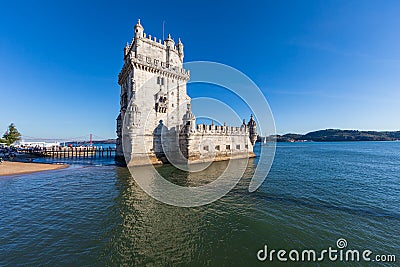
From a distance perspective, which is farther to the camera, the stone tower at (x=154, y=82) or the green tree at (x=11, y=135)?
the green tree at (x=11, y=135)

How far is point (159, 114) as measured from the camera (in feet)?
99.6

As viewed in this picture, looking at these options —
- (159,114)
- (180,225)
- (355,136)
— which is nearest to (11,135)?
(159,114)

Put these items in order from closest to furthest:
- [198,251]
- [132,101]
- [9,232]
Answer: [198,251], [9,232], [132,101]

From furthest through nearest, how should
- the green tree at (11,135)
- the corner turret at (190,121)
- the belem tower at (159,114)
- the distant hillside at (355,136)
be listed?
the distant hillside at (355,136) → the green tree at (11,135) → the corner turret at (190,121) → the belem tower at (159,114)

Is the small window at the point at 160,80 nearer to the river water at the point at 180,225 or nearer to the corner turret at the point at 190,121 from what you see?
the corner turret at the point at 190,121

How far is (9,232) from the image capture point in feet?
29.4

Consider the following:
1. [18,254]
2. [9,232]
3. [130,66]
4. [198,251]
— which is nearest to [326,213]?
[198,251]

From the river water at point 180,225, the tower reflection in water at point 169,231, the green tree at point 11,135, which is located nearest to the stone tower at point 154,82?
the river water at point 180,225

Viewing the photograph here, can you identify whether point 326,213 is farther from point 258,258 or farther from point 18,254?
point 18,254

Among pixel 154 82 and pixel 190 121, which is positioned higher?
pixel 154 82

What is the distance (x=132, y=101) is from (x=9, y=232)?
2066 cm

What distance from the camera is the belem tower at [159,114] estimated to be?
27.4 m

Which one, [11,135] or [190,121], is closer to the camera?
[190,121]

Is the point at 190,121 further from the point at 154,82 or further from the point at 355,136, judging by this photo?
the point at 355,136
